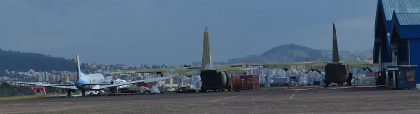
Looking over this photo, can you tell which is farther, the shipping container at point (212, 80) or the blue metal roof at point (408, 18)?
the shipping container at point (212, 80)

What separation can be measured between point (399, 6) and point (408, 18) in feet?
40.3

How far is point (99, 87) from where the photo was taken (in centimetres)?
10394

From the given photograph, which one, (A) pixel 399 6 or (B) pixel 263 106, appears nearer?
(B) pixel 263 106

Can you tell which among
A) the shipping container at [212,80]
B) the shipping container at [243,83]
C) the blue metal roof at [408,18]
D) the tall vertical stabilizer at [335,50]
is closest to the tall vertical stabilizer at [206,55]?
the shipping container at [212,80]

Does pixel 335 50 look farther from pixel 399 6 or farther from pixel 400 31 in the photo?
pixel 400 31

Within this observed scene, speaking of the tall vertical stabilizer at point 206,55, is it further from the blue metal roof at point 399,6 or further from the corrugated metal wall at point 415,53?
the corrugated metal wall at point 415,53

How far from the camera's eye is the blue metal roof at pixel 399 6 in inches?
3447

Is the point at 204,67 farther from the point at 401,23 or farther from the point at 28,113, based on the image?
the point at 28,113

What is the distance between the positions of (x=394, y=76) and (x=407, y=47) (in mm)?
6670

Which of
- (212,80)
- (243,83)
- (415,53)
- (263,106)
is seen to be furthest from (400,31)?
(263,106)

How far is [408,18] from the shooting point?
80312mm

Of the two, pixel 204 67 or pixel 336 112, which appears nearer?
pixel 336 112

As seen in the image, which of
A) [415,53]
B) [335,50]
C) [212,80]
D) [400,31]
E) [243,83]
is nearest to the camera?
[415,53]

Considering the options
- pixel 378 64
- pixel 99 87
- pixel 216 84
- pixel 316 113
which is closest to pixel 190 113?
pixel 316 113
